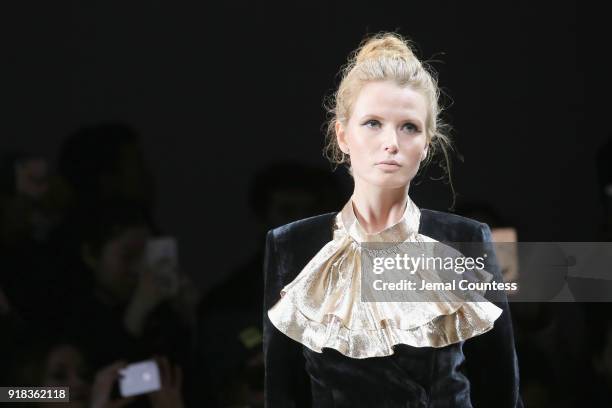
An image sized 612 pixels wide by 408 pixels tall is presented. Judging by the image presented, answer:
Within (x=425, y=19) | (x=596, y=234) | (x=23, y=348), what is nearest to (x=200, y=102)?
(x=425, y=19)

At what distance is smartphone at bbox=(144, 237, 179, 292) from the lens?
202cm

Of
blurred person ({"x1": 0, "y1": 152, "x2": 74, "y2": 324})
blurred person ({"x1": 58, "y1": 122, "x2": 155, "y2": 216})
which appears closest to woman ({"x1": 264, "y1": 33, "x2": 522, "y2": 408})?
blurred person ({"x1": 58, "y1": 122, "x2": 155, "y2": 216})

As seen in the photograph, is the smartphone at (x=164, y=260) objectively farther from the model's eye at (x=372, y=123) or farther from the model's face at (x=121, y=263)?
the model's eye at (x=372, y=123)

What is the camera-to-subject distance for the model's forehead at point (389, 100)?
66.4 inches

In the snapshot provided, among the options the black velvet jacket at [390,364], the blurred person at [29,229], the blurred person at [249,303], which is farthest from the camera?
the blurred person at [29,229]

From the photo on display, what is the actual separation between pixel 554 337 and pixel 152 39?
3.13ft

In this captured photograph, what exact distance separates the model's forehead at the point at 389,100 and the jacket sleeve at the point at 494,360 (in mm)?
239

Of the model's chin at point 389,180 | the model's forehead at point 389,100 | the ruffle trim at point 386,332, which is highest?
the model's forehead at point 389,100

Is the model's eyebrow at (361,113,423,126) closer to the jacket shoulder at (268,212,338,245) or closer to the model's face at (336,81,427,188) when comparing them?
the model's face at (336,81,427,188)

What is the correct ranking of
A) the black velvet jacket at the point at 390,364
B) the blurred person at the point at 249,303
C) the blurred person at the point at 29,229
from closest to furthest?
the black velvet jacket at the point at 390,364, the blurred person at the point at 249,303, the blurred person at the point at 29,229

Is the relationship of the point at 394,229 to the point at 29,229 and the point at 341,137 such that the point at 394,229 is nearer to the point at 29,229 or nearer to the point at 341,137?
the point at 341,137

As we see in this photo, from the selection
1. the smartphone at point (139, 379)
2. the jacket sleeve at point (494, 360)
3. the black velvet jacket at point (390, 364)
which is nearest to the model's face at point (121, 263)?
the smartphone at point (139, 379)

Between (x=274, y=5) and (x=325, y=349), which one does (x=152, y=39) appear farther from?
(x=325, y=349)

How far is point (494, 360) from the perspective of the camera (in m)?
1.74
